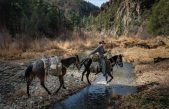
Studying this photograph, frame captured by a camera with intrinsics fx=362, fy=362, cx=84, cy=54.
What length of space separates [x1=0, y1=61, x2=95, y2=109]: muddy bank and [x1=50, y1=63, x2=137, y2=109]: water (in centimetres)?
53

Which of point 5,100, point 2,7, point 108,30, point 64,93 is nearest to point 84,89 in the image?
point 64,93

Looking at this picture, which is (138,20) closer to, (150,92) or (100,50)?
(100,50)

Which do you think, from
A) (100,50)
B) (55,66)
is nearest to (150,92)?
(55,66)

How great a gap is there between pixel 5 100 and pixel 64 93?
3222 millimetres

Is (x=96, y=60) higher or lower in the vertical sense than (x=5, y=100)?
higher

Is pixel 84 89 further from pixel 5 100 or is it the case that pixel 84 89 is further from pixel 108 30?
pixel 108 30

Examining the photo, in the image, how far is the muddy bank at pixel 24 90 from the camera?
1542cm

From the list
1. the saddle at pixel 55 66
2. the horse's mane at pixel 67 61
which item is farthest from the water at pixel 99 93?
the horse's mane at pixel 67 61

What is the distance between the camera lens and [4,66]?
88.2 feet

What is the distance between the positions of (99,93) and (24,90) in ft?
12.4

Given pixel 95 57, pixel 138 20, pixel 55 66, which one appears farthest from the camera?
pixel 138 20

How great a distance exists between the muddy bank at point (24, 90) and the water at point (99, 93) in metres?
0.53

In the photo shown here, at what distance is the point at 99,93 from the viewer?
18.5m

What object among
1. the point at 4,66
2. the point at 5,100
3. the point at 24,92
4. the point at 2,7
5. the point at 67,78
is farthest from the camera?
the point at 2,7
